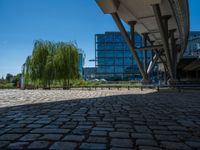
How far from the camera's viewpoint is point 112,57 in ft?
271

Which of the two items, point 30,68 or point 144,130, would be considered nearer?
point 144,130

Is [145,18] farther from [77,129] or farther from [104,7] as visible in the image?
[77,129]

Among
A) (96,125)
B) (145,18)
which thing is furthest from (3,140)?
(145,18)

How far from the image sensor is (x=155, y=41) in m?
41.9

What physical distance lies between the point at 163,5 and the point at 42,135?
21957mm

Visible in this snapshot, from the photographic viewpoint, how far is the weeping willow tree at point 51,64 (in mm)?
24344

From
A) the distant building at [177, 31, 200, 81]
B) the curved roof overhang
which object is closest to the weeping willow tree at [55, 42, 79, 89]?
the curved roof overhang

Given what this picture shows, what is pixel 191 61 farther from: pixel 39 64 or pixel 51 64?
pixel 39 64

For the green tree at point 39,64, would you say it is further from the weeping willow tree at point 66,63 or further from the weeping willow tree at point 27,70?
the weeping willow tree at point 66,63

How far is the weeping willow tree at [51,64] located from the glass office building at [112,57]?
56.5 meters

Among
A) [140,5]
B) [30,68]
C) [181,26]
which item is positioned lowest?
[30,68]

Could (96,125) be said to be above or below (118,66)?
below

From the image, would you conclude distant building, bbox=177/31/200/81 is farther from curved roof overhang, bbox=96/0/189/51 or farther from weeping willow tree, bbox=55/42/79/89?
weeping willow tree, bbox=55/42/79/89

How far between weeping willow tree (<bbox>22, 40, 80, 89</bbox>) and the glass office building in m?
56.5
